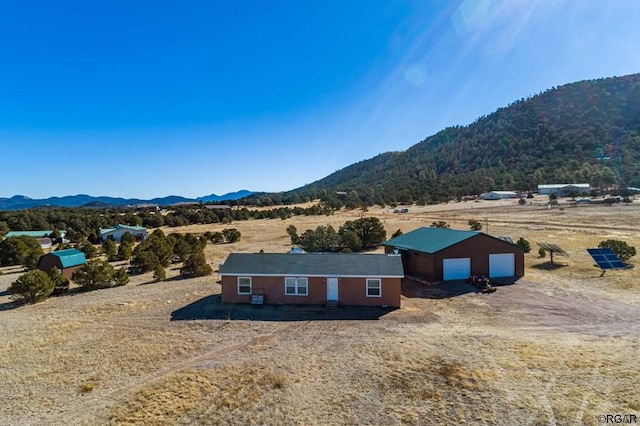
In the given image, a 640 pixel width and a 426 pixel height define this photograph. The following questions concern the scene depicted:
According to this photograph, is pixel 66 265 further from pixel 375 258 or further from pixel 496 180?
pixel 496 180

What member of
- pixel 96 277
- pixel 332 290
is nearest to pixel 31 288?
pixel 96 277

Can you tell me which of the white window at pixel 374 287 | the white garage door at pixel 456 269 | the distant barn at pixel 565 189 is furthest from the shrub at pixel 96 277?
the distant barn at pixel 565 189

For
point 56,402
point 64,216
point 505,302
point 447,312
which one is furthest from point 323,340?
point 64,216

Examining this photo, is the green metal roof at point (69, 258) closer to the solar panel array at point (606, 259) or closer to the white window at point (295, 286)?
the white window at point (295, 286)

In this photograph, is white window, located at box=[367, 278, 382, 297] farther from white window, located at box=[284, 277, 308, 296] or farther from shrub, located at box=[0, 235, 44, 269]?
shrub, located at box=[0, 235, 44, 269]

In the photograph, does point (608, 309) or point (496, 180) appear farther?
point (496, 180)

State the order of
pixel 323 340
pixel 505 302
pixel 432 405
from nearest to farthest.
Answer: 1. pixel 432 405
2. pixel 323 340
3. pixel 505 302
